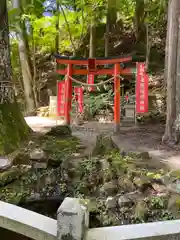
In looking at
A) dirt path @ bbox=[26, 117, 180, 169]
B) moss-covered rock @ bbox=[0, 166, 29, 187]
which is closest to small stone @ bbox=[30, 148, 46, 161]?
moss-covered rock @ bbox=[0, 166, 29, 187]

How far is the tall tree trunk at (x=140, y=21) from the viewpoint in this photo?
14023mm

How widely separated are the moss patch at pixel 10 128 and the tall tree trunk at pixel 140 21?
10.8 meters

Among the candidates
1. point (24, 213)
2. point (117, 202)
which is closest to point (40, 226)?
point (24, 213)

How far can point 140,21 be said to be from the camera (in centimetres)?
1441

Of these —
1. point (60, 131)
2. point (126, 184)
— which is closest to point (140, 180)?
point (126, 184)

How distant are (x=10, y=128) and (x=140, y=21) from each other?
38.1 feet

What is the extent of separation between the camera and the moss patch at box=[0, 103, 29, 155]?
5381mm

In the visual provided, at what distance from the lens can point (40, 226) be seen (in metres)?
1.69

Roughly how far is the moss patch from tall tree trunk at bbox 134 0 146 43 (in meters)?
10.8

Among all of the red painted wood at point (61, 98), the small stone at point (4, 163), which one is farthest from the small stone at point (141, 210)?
the red painted wood at point (61, 98)

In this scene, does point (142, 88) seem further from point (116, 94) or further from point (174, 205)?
point (174, 205)

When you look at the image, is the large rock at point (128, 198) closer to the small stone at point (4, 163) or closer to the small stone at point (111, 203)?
the small stone at point (111, 203)

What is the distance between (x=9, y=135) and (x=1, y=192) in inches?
64.1

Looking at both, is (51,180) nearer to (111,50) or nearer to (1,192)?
(1,192)
